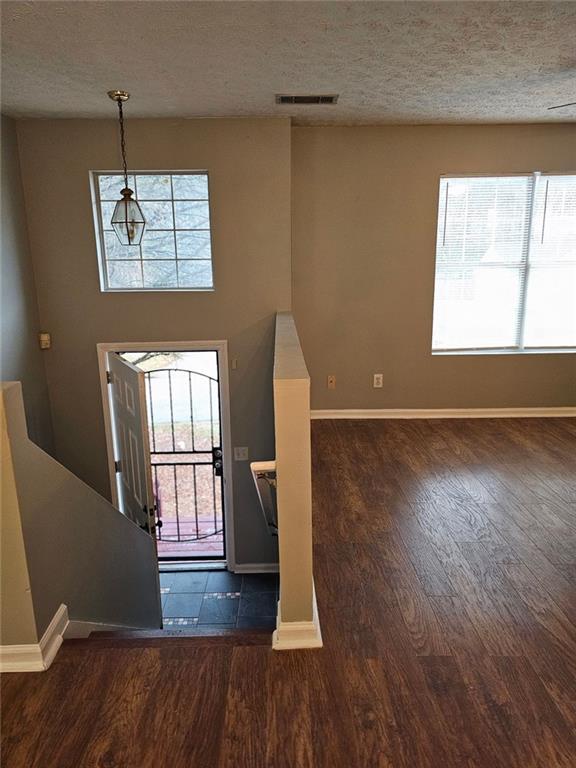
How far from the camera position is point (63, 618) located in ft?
7.10

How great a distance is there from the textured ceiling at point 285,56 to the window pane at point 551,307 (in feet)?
4.72

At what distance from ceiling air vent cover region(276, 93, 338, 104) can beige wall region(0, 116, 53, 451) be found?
2.16m

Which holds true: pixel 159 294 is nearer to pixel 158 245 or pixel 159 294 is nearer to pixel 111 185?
pixel 158 245

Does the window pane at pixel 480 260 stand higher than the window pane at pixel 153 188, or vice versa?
the window pane at pixel 153 188

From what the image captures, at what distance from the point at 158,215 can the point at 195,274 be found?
0.58 metres

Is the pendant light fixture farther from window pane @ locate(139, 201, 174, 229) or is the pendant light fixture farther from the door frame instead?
the door frame

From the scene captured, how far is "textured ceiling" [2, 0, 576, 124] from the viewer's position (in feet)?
7.05

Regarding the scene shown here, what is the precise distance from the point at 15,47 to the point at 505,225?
3.82m

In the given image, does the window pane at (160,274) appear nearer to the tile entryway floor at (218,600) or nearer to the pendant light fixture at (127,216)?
the pendant light fixture at (127,216)

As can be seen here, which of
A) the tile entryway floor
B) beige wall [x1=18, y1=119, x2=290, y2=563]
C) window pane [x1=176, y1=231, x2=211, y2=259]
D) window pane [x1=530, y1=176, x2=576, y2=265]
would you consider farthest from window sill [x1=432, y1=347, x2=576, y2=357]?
the tile entryway floor

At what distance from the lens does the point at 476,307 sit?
474cm

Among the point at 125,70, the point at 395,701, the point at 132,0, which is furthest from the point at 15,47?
the point at 395,701

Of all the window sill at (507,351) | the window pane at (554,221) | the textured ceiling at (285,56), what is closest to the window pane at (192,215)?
the textured ceiling at (285,56)

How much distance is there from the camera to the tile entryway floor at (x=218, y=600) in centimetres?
459
